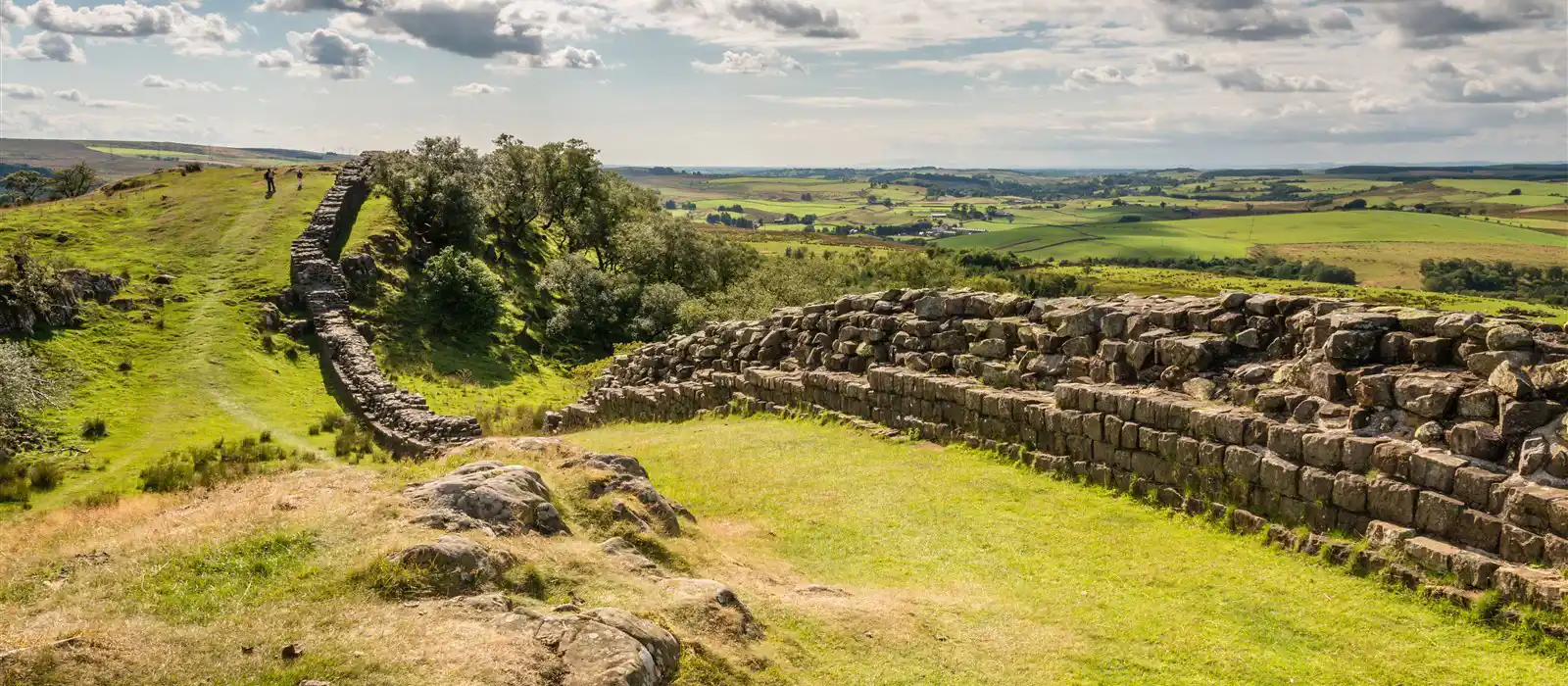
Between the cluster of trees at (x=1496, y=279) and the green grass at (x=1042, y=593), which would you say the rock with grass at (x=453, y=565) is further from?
the cluster of trees at (x=1496, y=279)

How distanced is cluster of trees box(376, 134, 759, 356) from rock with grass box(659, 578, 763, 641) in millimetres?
39617

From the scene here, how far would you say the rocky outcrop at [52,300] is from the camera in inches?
1336

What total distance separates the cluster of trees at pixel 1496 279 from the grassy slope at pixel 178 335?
7597 cm

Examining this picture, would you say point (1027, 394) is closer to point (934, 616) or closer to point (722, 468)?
point (722, 468)

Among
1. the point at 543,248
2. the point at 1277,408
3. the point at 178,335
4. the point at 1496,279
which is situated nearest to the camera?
the point at 1277,408

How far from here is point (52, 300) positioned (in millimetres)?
35656

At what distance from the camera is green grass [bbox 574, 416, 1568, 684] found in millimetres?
9977

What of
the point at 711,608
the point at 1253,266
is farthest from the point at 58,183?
the point at 1253,266

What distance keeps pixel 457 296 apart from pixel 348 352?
1008 cm

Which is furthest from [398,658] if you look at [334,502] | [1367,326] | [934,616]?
[1367,326]

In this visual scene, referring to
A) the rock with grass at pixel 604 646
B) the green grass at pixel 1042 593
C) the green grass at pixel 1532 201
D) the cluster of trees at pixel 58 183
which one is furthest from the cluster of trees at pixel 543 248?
the green grass at pixel 1532 201

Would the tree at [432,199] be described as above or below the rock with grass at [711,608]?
above

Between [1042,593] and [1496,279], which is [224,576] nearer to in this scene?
[1042,593]

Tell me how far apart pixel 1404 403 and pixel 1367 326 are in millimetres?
1697
